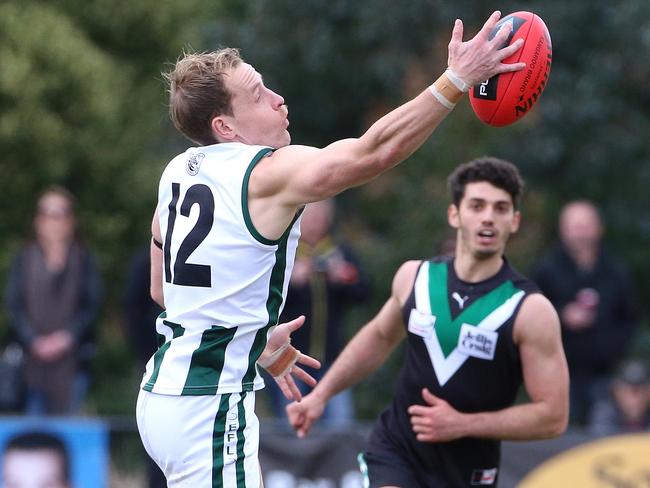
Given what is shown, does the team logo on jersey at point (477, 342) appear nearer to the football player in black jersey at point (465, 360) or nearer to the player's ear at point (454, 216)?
the football player in black jersey at point (465, 360)

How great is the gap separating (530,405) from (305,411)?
1052 millimetres

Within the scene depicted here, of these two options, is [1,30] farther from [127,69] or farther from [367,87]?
[367,87]

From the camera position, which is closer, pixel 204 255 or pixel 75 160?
pixel 204 255

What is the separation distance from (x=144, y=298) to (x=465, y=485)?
3900 mm

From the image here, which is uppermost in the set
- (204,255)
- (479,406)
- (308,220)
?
(308,220)

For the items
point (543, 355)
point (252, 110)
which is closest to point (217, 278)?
point (252, 110)

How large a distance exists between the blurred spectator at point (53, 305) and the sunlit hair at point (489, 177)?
397cm

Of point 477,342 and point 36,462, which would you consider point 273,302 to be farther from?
point 36,462

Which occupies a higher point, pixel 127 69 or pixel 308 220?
pixel 127 69

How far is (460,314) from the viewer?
5.84 meters

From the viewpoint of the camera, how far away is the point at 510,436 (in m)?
5.68

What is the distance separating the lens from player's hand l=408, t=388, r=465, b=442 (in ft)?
18.4

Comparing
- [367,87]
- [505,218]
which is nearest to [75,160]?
[367,87]

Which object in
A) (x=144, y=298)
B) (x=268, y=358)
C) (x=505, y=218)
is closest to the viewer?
(x=268, y=358)
